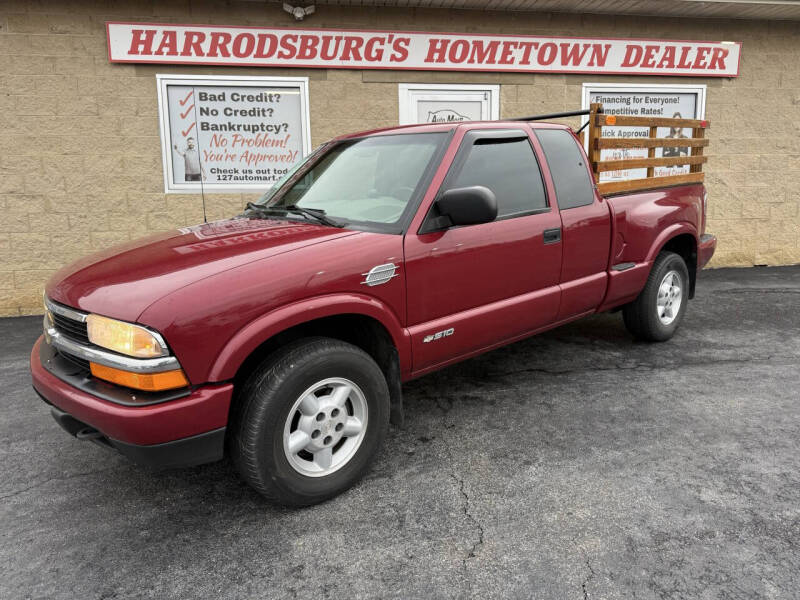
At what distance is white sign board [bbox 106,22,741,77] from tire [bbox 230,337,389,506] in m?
5.68

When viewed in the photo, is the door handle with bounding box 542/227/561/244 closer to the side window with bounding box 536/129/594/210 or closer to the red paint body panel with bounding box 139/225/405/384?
the side window with bounding box 536/129/594/210

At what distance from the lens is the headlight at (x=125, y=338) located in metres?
2.37

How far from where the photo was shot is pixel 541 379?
14.7 feet

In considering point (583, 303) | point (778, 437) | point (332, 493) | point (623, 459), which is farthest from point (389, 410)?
point (778, 437)

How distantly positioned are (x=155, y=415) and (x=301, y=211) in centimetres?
155

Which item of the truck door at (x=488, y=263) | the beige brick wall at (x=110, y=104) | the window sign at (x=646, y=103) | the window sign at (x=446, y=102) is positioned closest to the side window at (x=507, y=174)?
the truck door at (x=488, y=263)

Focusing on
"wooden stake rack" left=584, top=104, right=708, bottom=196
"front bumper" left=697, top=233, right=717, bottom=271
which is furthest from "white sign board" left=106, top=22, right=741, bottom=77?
"front bumper" left=697, top=233, right=717, bottom=271

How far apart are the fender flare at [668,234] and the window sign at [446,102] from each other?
3.39 m

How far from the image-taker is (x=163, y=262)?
9.03ft

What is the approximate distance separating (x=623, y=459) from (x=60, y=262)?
268 inches

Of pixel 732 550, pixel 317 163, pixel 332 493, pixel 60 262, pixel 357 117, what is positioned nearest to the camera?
pixel 732 550

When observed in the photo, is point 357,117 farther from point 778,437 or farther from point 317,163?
point 778,437

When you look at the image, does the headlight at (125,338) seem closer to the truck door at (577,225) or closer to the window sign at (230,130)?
the truck door at (577,225)

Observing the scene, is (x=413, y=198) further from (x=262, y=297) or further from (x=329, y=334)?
(x=262, y=297)
